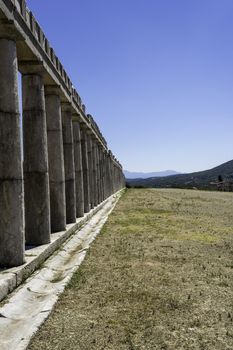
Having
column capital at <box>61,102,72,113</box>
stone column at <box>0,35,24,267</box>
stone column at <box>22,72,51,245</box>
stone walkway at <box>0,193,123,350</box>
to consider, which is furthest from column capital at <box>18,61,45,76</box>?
column capital at <box>61,102,72,113</box>

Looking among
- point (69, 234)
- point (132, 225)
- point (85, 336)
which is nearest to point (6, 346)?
point (85, 336)

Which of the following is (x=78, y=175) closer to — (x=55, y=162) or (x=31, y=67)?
(x=55, y=162)

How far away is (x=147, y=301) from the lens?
7582 millimetres

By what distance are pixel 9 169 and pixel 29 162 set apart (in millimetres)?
2975

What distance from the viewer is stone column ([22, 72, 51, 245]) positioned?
480 inches

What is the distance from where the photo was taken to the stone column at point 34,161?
12.2 metres

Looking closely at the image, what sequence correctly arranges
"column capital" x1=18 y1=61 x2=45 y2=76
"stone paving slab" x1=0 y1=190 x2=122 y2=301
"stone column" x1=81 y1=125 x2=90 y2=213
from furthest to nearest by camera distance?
"stone column" x1=81 y1=125 x2=90 y2=213 → "column capital" x1=18 y1=61 x2=45 y2=76 → "stone paving slab" x1=0 y1=190 x2=122 y2=301

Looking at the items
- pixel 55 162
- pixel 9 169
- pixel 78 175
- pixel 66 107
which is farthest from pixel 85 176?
pixel 9 169

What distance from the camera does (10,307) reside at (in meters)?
7.37

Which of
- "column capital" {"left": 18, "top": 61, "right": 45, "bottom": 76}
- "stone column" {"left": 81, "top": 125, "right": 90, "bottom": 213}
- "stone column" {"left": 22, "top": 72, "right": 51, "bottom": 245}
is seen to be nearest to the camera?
"column capital" {"left": 18, "top": 61, "right": 45, "bottom": 76}

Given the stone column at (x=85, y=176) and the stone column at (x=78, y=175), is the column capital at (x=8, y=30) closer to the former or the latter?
the stone column at (x=78, y=175)

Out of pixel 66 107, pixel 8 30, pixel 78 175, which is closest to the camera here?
pixel 8 30

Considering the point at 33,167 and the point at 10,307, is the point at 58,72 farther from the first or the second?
the point at 10,307

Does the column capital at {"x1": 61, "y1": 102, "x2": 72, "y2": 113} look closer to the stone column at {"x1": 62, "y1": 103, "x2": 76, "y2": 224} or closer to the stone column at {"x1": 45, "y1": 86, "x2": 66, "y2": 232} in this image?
the stone column at {"x1": 62, "y1": 103, "x2": 76, "y2": 224}
